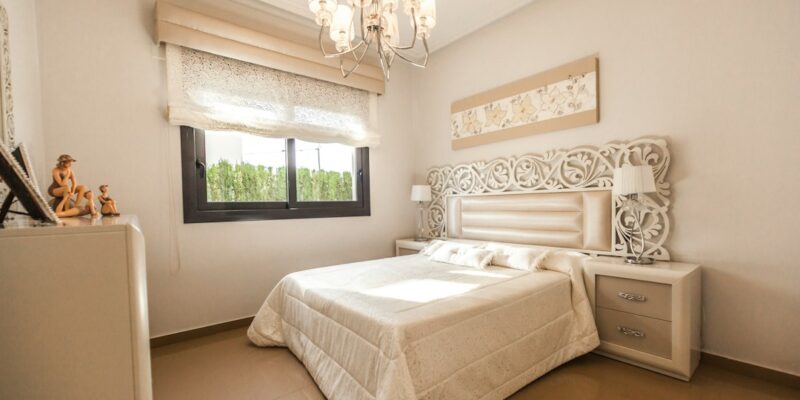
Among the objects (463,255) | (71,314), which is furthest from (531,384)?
(71,314)

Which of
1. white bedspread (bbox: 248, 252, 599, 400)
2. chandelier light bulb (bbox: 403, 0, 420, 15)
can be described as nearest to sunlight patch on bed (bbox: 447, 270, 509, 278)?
white bedspread (bbox: 248, 252, 599, 400)

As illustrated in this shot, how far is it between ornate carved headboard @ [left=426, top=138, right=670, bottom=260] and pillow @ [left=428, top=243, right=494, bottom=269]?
0.50 meters

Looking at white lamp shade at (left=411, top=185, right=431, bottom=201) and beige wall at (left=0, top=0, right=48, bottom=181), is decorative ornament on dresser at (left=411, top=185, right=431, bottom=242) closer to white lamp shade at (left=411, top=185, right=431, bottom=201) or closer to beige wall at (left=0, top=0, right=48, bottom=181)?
white lamp shade at (left=411, top=185, right=431, bottom=201)

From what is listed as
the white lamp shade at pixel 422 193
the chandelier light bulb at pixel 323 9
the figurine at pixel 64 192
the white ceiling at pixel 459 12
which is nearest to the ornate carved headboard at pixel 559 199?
the white lamp shade at pixel 422 193

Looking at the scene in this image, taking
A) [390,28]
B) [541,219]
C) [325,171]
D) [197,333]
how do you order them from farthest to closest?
1. [325,171]
2. [541,219]
3. [197,333]
4. [390,28]

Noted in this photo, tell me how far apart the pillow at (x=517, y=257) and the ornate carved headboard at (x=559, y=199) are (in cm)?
35

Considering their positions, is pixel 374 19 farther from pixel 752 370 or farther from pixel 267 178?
pixel 752 370

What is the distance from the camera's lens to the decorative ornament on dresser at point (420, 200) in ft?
11.9

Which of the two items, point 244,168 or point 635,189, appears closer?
point 635,189

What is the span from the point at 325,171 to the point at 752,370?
355cm

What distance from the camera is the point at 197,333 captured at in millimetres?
2615

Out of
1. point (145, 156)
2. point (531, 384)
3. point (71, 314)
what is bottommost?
point (531, 384)

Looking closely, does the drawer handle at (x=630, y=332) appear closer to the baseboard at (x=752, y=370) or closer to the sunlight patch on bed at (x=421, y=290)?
the baseboard at (x=752, y=370)

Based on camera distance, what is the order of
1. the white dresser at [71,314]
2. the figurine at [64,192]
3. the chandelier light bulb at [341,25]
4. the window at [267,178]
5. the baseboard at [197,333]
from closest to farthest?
the white dresser at [71,314] < the figurine at [64,192] < the chandelier light bulb at [341,25] < the baseboard at [197,333] < the window at [267,178]
